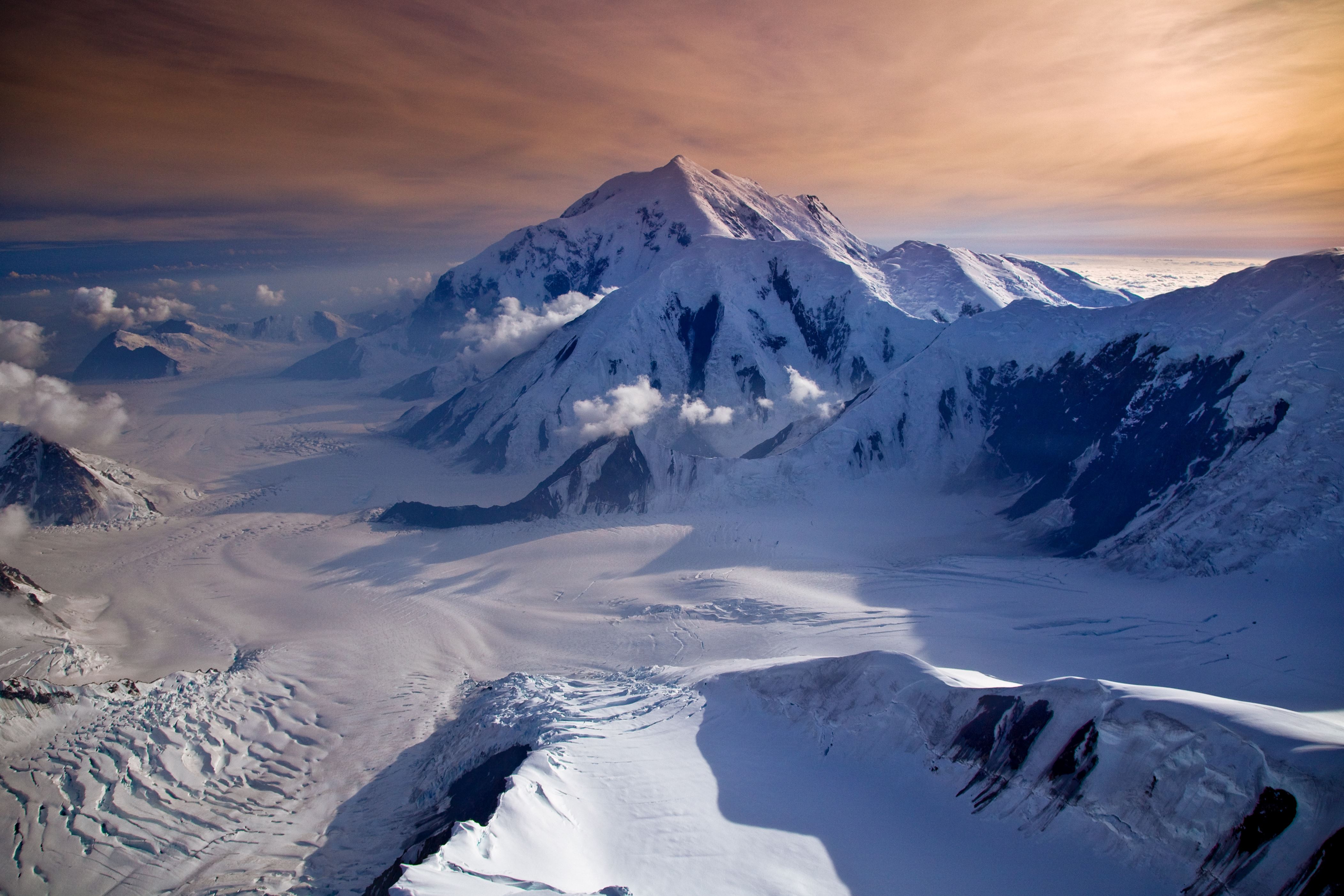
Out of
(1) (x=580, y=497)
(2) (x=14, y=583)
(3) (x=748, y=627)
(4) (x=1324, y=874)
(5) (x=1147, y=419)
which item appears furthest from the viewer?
(1) (x=580, y=497)

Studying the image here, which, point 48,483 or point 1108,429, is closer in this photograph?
point 1108,429

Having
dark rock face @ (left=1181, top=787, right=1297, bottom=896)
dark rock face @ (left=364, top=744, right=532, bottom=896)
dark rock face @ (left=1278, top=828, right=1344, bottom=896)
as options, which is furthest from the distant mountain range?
dark rock face @ (left=364, top=744, right=532, bottom=896)

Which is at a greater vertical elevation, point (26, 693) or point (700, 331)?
point (700, 331)

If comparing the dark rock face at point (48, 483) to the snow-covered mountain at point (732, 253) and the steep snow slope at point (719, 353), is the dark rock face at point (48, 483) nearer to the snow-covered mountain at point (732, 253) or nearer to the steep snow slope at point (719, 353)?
the steep snow slope at point (719, 353)

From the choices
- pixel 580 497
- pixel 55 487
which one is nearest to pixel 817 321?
pixel 580 497

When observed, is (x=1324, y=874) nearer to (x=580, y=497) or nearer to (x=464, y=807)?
(x=464, y=807)

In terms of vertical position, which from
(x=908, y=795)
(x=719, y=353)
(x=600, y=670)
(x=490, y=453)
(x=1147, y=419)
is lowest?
(x=600, y=670)

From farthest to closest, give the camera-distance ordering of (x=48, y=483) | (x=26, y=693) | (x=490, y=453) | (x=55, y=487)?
(x=490, y=453) < (x=48, y=483) < (x=55, y=487) < (x=26, y=693)

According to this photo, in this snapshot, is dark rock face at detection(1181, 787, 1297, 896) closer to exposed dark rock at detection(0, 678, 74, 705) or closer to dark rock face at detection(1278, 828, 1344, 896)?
dark rock face at detection(1278, 828, 1344, 896)
